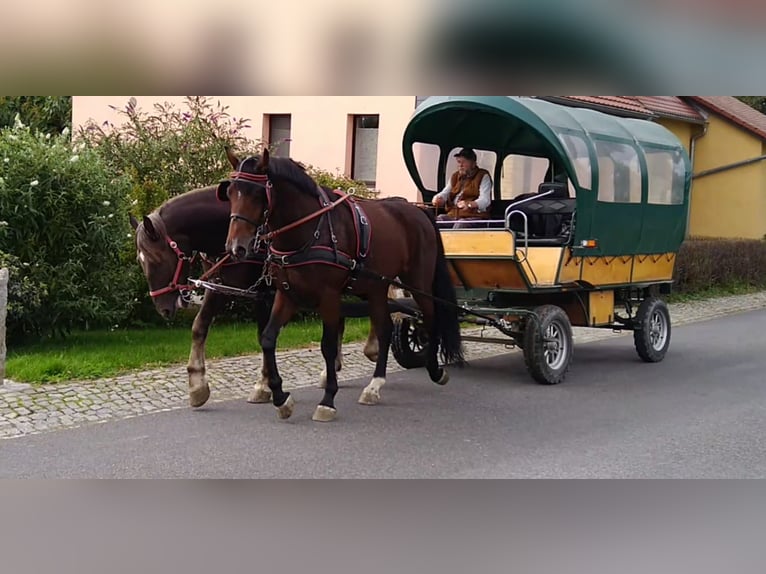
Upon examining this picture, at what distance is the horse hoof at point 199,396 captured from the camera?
23.5 ft

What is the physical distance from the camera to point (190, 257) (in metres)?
6.96

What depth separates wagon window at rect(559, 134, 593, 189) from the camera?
28.0ft

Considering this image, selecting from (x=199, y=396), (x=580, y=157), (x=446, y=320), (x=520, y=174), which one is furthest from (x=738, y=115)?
(x=199, y=396)

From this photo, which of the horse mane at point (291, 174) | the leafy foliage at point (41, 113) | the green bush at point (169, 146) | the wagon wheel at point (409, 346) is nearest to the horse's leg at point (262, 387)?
the horse mane at point (291, 174)

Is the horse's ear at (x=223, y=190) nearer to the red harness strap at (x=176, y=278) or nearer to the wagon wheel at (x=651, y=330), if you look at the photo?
the red harness strap at (x=176, y=278)

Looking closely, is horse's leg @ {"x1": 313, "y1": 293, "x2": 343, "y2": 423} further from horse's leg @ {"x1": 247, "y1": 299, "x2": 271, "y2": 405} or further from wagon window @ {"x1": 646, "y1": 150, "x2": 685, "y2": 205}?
wagon window @ {"x1": 646, "y1": 150, "x2": 685, "y2": 205}

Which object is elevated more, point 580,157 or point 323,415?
point 580,157

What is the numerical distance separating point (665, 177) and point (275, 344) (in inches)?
220

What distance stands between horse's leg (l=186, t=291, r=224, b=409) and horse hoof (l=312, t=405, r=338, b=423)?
39.0 inches

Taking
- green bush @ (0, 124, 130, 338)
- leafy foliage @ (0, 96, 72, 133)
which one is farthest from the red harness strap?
leafy foliage @ (0, 96, 72, 133)

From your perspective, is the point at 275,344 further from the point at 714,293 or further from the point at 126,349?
the point at 714,293

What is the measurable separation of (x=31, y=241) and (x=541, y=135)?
5.37 metres

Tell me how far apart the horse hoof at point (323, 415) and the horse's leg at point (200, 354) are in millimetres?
992
